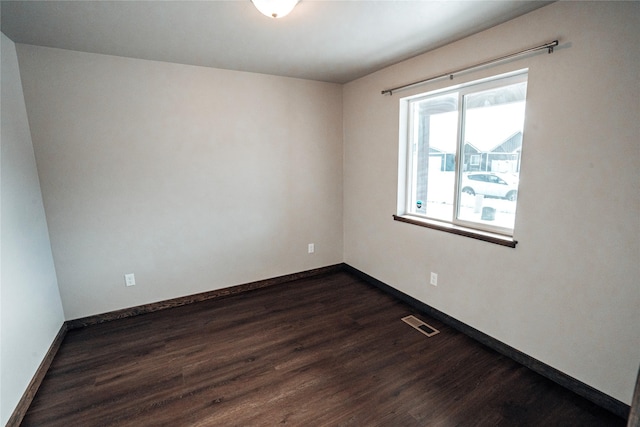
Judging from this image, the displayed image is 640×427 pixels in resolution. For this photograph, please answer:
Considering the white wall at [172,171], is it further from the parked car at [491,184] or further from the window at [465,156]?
the parked car at [491,184]

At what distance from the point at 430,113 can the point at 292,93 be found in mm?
1583

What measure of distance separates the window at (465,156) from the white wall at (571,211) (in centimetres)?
16

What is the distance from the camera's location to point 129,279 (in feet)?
9.59

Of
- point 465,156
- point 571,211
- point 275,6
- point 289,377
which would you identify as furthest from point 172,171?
point 571,211

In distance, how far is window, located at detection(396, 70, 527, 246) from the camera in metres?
2.25

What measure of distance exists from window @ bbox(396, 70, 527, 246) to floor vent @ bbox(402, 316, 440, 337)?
2.96 feet

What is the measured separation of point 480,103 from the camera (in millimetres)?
2430

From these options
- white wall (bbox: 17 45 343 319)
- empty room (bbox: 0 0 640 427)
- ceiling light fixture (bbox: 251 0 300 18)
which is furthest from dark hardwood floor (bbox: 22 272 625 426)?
ceiling light fixture (bbox: 251 0 300 18)

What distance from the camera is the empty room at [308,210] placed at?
5.81 ft

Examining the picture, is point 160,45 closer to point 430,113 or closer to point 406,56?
point 406,56

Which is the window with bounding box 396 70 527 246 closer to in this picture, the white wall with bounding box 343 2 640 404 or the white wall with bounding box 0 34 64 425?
the white wall with bounding box 343 2 640 404

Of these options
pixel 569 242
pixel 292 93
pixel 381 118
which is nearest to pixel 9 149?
pixel 292 93

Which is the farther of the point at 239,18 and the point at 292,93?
the point at 292,93

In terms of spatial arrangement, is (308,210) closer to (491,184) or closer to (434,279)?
(434,279)
